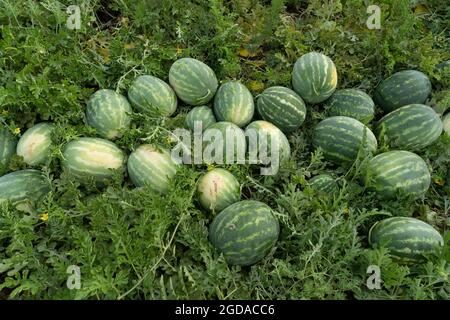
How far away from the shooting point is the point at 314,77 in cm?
317

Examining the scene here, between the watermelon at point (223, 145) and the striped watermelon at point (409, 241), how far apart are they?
95cm

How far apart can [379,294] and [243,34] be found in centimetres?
214

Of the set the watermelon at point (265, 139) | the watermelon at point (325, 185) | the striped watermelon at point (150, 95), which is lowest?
the watermelon at point (325, 185)

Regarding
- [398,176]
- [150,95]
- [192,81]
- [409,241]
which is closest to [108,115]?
[150,95]

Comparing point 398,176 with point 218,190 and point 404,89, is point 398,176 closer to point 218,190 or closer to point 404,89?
point 404,89

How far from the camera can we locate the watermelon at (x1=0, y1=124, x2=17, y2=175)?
2.92 m

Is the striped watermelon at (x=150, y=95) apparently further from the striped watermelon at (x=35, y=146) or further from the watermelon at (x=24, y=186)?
A: the watermelon at (x=24, y=186)

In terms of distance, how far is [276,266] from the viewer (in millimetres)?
2471

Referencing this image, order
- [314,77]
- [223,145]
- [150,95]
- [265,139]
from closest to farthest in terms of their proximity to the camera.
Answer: [223,145]
[265,139]
[150,95]
[314,77]

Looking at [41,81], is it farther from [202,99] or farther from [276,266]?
[276,266]

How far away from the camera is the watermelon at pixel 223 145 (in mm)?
2816

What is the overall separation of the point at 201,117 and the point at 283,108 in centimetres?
55

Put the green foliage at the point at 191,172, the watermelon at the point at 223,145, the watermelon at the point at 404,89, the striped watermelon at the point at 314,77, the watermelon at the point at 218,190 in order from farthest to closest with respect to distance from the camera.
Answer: the watermelon at the point at 404,89
the striped watermelon at the point at 314,77
the watermelon at the point at 223,145
the watermelon at the point at 218,190
the green foliage at the point at 191,172

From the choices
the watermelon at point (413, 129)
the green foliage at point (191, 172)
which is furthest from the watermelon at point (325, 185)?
the watermelon at point (413, 129)
